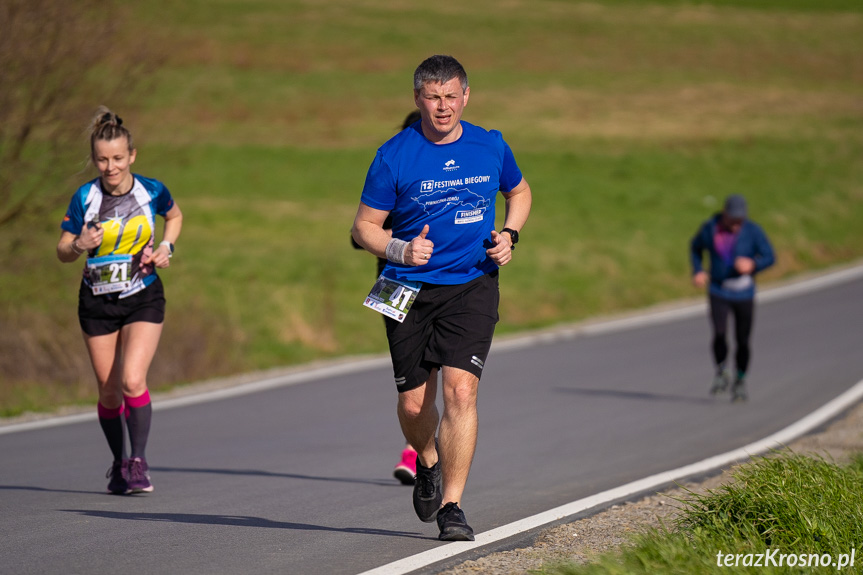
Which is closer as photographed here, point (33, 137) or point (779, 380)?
point (779, 380)

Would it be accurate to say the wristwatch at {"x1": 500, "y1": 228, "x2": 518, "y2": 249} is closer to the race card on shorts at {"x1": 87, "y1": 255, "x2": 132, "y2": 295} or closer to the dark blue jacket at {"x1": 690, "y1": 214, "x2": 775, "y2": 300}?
the race card on shorts at {"x1": 87, "y1": 255, "x2": 132, "y2": 295}

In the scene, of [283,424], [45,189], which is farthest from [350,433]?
Answer: [45,189]

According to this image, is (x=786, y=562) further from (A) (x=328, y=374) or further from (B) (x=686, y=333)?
(B) (x=686, y=333)

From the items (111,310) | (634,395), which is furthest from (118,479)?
(634,395)

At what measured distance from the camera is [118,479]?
24.7 ft

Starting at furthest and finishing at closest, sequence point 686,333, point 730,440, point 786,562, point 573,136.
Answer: point 573,136 → point 686,333 → point 730,440 → point 786,562

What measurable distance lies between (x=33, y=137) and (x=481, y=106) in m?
32.5

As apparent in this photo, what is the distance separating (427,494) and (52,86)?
11.1m

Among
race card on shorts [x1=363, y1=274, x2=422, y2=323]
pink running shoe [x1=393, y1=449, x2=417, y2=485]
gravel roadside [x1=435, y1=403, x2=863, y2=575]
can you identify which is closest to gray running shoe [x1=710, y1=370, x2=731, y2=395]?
gravel roadside [x1=435, y1=403, x2=863, y2=575]

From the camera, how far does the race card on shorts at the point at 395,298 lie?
231 inches

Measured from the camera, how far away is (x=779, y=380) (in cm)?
1390

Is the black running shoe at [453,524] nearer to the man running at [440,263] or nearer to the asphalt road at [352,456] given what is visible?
the man running at [440,263]

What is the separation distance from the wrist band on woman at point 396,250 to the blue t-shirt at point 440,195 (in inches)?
7.0

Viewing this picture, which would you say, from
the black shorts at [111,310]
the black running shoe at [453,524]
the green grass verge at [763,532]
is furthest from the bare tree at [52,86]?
the green grass verge at [763,532]
